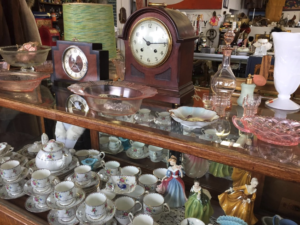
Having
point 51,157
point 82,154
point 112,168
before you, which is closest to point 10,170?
point 51,157

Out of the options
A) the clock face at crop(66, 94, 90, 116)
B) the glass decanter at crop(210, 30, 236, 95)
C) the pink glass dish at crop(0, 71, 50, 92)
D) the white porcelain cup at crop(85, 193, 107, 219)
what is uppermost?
the glass decanter at crop(210, 30, 236, 95)

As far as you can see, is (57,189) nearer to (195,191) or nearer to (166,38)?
(195,191)

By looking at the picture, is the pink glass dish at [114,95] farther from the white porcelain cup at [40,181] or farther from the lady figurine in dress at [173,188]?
the white porcelain cup at [40,181]

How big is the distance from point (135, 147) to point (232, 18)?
3358 mm

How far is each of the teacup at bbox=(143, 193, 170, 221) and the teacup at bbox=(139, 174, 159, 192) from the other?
1.7 inches

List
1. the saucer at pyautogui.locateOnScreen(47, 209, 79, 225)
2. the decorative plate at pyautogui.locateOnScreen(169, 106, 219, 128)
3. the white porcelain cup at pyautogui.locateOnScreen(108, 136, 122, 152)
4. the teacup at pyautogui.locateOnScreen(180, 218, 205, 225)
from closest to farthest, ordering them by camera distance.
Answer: the decorative plate at pyautogui.locateOnScreen(169, 106, 219, 128) < the teacup at pyautogui.locateOnScreen(180, 218, 205, 225) < the saucer at pyautogui.locateOnScreen(47, 209, 79, 225) < the white porcelain cup at pyautogui.locateOnScreen(108, 136, 122, 152)

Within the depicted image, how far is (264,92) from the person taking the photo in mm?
1009

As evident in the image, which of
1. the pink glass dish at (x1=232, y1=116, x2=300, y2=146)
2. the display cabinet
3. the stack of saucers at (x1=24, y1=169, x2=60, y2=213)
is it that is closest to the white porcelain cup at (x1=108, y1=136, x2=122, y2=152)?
the display cabinet

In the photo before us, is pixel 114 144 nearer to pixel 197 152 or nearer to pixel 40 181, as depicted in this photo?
pixel 40 181

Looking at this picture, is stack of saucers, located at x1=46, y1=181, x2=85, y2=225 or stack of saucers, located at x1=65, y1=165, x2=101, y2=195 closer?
stack of saucers, located at x1=46, y1=181, x2=85, y2=225

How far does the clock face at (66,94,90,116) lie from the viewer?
797mm

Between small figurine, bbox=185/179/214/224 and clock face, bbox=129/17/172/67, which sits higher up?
clock face, bbox=129/17/172/67

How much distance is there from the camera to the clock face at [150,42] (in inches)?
33.9

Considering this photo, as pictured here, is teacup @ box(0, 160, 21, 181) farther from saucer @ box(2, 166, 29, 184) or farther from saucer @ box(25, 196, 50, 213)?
saucer @ box(25, 196, 50, 213)
